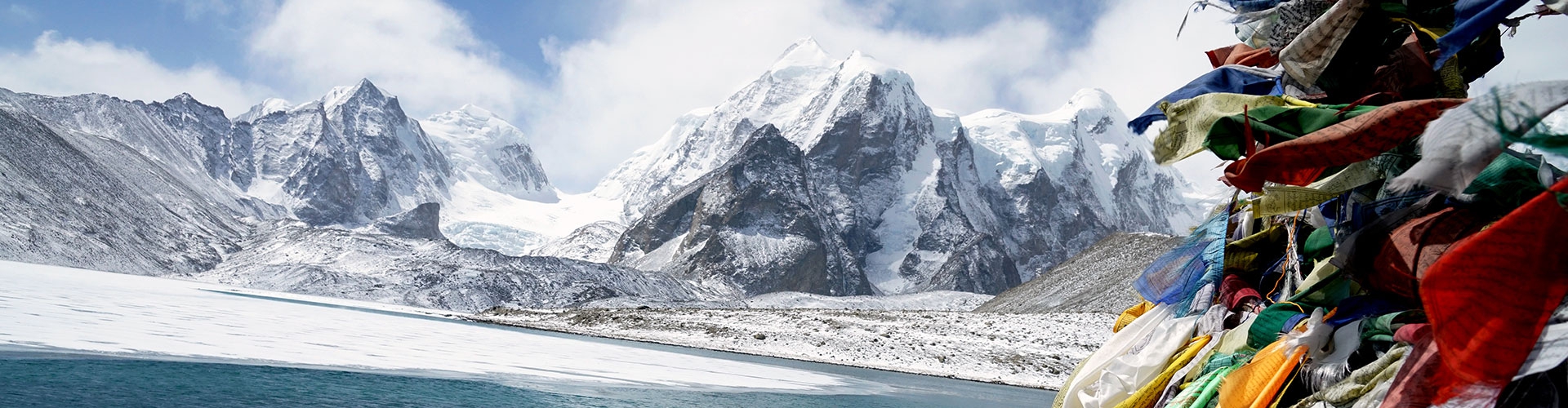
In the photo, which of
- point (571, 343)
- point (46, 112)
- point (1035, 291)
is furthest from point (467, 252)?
point (46, 112)

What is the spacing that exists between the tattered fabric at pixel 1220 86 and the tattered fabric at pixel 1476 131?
2.38 m

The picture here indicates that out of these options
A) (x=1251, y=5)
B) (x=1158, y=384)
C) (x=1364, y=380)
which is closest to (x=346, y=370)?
(x=1158, y=384)

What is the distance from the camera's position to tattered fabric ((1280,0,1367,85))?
4969mm

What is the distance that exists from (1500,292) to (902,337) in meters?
45.5

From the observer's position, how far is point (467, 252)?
5094 inches

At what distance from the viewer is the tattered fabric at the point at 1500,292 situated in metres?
3.17

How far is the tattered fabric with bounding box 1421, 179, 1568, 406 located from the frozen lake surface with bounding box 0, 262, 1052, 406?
38.8 ft

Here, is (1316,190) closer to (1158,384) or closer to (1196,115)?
(1196,115)

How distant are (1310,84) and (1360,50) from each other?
Answer: 11.8 inches

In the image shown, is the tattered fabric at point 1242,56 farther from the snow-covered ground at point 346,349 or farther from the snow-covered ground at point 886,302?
the snow-covered ground at point 886,302

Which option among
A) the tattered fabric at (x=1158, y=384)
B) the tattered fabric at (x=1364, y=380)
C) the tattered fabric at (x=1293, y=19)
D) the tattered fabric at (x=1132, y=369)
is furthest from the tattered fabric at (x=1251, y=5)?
the tattered fabric at (x=1364, y=380)

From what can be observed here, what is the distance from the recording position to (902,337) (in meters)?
48.1

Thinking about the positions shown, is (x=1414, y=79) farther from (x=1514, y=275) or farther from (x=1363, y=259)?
(x=1514, y=275)

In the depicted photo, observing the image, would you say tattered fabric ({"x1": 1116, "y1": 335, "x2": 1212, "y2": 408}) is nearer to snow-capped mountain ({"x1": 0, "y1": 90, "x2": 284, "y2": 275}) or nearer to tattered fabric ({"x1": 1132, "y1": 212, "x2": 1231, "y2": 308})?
tattered fabric ({"x1": 1132, "y1": 212, "x2": 1231, "y2": 308})
